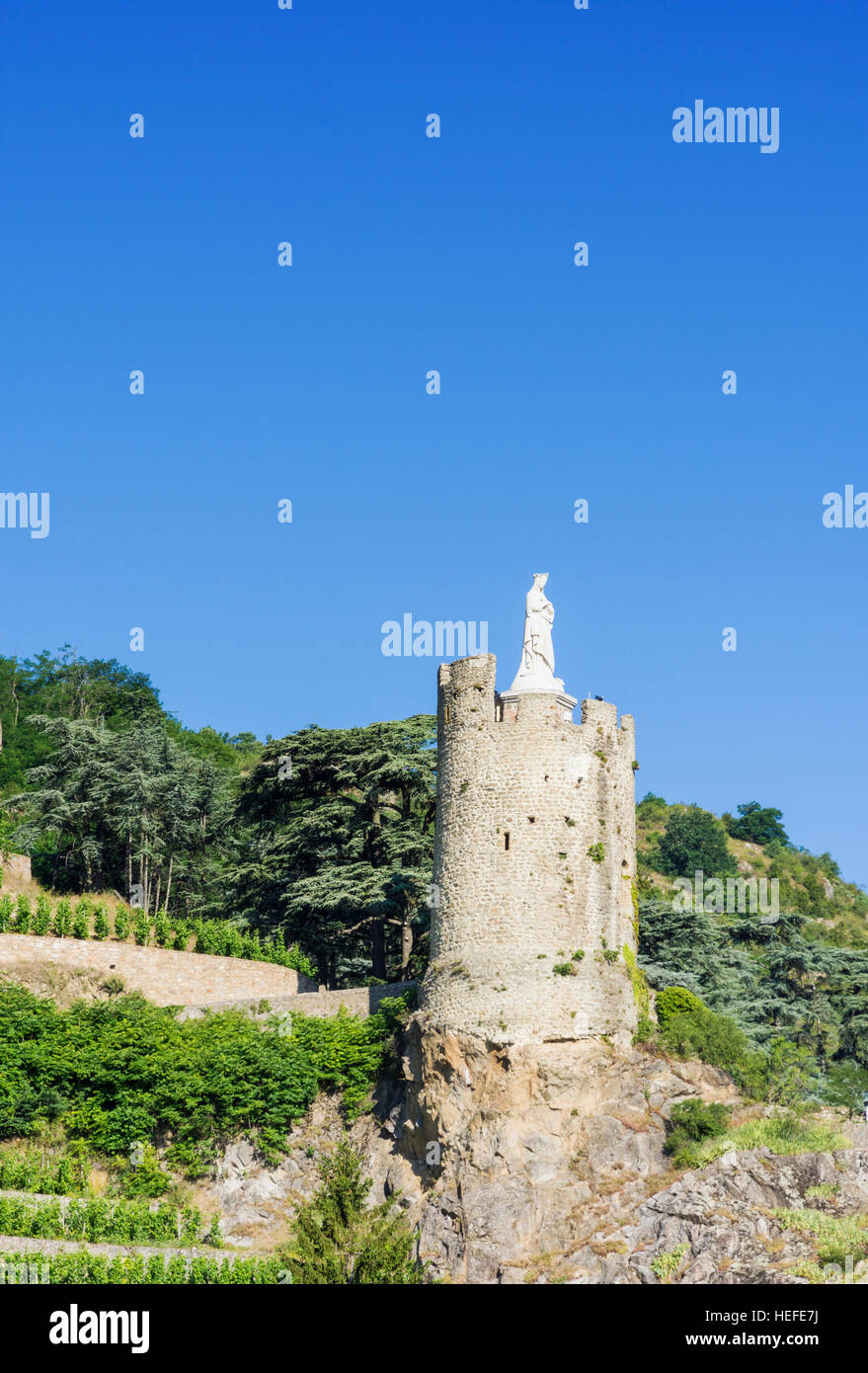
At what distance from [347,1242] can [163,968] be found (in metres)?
12.1

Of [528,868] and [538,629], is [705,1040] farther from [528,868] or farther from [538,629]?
[538,629]

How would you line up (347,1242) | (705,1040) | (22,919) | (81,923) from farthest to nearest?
(81,923)
(22,919)
(705,1040)
(347,1242)

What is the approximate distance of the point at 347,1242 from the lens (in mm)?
30938

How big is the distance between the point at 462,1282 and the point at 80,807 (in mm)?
22101

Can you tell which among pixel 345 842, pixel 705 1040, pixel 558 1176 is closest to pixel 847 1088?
pixel 705 1040

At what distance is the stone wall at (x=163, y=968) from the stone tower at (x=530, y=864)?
6.66m

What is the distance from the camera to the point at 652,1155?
116ft

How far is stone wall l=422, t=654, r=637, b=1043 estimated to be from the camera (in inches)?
1431

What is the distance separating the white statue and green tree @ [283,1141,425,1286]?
11464 millimetres

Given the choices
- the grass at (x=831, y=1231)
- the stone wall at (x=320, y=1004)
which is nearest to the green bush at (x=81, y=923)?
the stone wall at (x=320, y=1004)

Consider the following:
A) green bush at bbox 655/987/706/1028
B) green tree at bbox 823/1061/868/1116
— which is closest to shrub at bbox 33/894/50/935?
green bush at bbox 655/987/706/1028

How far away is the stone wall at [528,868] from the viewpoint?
119ft
